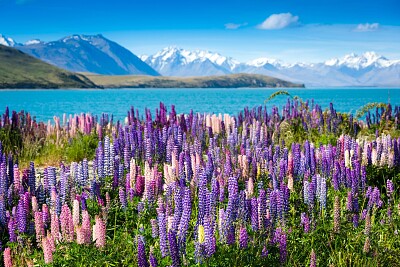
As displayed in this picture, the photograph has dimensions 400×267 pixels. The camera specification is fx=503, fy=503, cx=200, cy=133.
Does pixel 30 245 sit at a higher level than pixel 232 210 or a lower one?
lower

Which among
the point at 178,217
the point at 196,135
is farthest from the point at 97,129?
the point at 178,217

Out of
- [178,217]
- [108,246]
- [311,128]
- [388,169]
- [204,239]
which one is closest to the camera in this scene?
[204,239]

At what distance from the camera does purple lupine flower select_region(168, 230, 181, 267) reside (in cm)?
400

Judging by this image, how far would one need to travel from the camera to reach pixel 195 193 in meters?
6.80

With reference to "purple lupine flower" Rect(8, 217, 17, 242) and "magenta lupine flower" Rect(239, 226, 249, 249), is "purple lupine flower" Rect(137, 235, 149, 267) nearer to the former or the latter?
"magenta lupine flower" Rect(239, 226, 249, 249)

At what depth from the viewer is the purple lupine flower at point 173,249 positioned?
13.1 feet

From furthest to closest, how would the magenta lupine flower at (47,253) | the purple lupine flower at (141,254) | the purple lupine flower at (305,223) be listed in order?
the purple lupine flower at (305,223), the magenta lupine flower at (47,253), the purple lupine flower at (141,254)

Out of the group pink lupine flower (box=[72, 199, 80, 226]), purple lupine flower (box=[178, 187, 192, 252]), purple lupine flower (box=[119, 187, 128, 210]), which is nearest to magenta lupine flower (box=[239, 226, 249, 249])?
purple lupine flower (box=[178, 187, 192, 252])

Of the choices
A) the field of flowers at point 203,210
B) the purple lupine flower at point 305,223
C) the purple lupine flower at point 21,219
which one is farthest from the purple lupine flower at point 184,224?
the purple lupine flower at point 21,219

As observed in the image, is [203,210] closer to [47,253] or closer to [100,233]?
[100,233]

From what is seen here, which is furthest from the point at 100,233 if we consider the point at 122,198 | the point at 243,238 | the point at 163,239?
the point at 122,198

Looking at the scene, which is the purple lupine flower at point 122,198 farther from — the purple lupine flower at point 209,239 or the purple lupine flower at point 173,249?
the purple lupine flower at point 173,249

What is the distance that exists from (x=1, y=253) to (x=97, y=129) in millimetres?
8996

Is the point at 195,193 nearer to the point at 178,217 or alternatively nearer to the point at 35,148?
the point at 178,217
